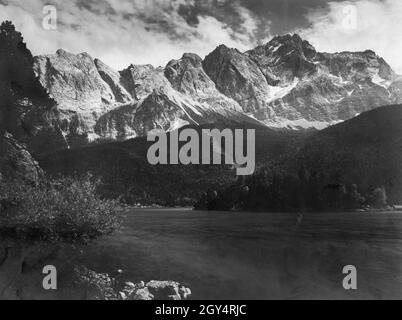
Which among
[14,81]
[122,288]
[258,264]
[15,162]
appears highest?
[14,81]

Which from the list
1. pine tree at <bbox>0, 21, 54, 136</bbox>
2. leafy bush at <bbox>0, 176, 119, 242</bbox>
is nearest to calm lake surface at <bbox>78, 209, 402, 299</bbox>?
leafy bush at <bbox>0, 176, 119, 242</bbox>

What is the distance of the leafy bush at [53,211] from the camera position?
34062 mm

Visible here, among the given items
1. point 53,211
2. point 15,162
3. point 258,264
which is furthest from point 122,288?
point 258,264

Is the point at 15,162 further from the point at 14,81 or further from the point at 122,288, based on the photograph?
the point at 122,288

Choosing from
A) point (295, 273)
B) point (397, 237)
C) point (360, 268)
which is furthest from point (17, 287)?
point (397, 237)

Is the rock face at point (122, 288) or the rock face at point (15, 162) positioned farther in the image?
the rock face at point (15, 162)

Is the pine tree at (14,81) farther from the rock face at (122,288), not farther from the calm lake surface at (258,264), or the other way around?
the rock face at (122,288)

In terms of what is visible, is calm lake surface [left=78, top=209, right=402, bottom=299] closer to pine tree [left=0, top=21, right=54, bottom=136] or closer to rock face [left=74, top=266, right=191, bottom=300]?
rock face [left=74, top=266, right=191, bottom=300]

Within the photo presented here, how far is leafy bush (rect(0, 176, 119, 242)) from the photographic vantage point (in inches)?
1341

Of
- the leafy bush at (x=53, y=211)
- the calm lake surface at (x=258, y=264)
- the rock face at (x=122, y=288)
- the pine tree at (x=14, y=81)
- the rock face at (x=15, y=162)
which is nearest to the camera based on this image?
the rock face at (x=122, y=288)

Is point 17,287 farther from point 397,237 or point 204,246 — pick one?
point 397,237

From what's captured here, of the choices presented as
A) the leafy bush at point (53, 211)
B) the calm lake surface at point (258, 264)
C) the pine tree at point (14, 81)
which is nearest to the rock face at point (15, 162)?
the pine tree at point (14, 81)

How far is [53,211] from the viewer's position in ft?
116
